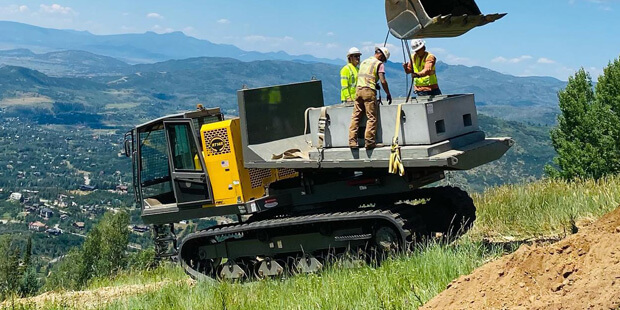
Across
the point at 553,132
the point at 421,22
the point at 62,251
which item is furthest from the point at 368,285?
the point at 62,251

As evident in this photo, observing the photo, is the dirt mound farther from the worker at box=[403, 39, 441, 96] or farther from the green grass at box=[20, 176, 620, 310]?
the worker at box=[403, 39, 441, 96]

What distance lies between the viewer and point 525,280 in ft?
17.2

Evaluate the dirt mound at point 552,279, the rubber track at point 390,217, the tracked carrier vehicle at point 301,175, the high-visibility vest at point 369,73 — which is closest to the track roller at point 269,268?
the tracked carrier vehicle at point 301,175

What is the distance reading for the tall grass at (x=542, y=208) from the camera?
9789 millimetres

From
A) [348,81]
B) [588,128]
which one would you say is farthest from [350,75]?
[588,128]

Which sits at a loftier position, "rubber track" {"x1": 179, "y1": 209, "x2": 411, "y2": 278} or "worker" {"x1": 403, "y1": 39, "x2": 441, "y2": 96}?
"worker" {"x1": 403, "y1": 39, "x2": 441, "y2": 96}

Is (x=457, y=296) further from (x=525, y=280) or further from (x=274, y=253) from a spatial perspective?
(x=274, y=253)

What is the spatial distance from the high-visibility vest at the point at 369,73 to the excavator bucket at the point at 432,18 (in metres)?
0.45

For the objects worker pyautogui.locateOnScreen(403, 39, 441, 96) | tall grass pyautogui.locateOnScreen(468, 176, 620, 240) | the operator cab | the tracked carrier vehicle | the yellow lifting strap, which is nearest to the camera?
the yellow lifting strap

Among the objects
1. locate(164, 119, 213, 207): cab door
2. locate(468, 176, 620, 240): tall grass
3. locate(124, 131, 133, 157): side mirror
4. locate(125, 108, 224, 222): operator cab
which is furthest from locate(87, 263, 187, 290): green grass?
locate(468, 176, 620, 240): tall grass

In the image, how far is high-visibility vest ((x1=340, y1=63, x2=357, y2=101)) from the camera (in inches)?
412

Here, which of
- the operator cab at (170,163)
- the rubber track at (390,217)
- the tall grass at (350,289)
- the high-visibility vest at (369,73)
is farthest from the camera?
the operator cab at (170,163)

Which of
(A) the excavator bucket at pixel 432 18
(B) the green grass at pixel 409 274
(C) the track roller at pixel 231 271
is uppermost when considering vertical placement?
(A) the excavator bucket at pixel 432 18

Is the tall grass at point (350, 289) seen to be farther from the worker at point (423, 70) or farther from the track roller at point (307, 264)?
the worker at point (423, 70)
